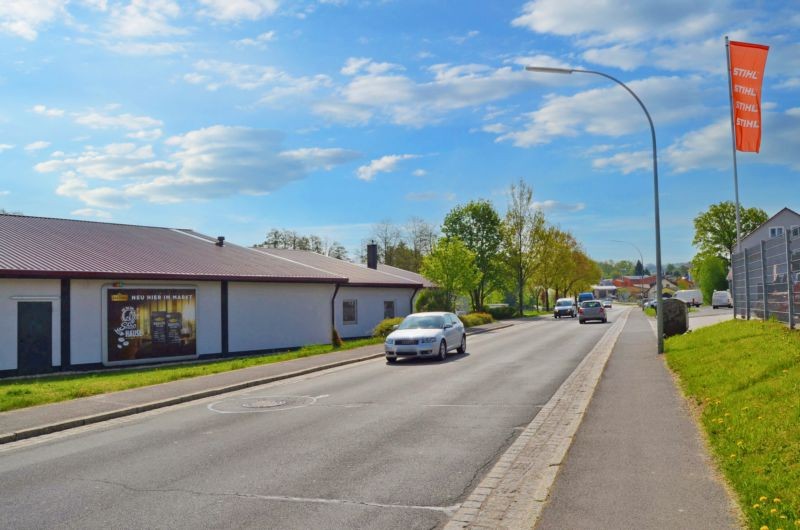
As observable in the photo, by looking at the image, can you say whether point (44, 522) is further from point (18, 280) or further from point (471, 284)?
point (471, 284)

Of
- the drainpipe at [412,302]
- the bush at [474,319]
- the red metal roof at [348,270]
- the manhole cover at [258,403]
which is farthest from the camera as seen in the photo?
the bush at [474,319]

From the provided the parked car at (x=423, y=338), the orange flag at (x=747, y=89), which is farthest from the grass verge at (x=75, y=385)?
the orange flag at (x=747, y=89)

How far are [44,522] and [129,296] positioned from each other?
1784 centimetres

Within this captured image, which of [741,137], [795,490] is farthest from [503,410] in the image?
[741,137]

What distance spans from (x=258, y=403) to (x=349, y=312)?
22782mm

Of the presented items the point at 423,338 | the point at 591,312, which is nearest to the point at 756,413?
the point at 423,338

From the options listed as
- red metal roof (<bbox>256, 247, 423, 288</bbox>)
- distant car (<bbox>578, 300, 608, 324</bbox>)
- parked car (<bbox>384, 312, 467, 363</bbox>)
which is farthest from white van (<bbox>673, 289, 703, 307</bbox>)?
parked car (<bbox>384, 312, 467, 363</bbox>)

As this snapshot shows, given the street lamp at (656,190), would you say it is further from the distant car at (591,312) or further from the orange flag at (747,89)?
the distant car at (591,312)

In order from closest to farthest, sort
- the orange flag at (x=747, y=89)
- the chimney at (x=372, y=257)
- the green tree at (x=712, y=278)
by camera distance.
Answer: the orange flag at (x=747, y=89)
the chimney at (x=372, y=257)
the green tree at (x=712, y=278)

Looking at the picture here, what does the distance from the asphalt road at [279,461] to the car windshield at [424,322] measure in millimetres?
6880

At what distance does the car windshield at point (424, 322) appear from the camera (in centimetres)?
2142

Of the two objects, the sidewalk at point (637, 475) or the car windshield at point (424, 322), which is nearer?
the sidewalk at point (637, 475)

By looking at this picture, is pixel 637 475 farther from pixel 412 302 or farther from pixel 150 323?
pixel 412 302

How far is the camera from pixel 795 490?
17.9 feet
